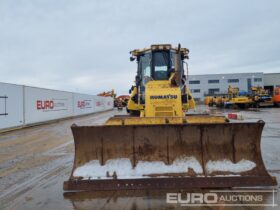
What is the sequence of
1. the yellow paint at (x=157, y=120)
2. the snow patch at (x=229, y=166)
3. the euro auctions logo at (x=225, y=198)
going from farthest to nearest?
the yellow paint at (x=157, y=120), the snow patch at (x=229, y=166), the euro auctions logo at (x=225, y=198)

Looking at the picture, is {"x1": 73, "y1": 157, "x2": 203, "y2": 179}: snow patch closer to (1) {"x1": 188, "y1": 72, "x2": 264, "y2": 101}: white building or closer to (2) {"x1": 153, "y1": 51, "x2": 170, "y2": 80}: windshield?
(2) {"x1": 153, "y1": 51, "x2": 170, "y2": 80}: windshield

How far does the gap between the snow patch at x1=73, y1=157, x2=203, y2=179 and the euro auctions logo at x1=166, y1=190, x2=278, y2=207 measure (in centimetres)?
50

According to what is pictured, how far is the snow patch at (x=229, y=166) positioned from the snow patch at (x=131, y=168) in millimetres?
189

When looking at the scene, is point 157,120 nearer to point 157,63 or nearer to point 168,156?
point 168,156

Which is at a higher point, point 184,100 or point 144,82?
point 144,82

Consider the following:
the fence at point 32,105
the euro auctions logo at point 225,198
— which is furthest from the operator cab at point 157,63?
the fence at point 32,105

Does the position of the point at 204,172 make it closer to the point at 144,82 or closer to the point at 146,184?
the point at 146,184

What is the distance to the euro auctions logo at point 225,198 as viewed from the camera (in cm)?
400

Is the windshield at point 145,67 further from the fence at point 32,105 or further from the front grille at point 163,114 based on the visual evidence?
the fence at point 32,105

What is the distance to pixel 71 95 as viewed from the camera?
92.0 ft

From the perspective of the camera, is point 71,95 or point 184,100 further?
point 71,95

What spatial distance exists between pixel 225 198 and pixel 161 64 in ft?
17.7

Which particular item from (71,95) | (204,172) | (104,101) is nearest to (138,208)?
(204,172)

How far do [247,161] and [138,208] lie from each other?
2085mm
